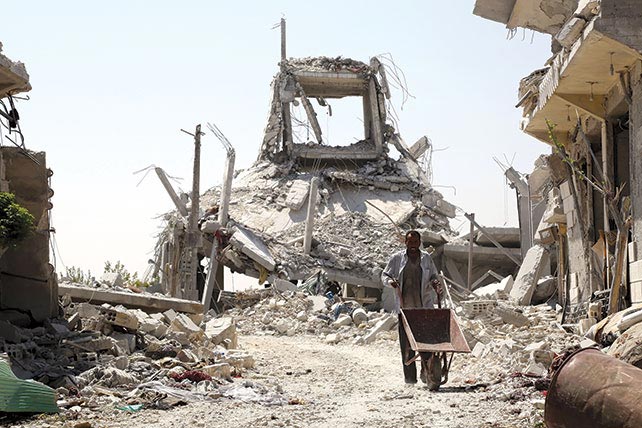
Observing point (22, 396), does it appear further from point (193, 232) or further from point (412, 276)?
point (193, 232)

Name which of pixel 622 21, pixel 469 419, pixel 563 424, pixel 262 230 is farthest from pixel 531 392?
pixel 262 230

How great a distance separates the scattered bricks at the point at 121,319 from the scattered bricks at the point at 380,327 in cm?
614

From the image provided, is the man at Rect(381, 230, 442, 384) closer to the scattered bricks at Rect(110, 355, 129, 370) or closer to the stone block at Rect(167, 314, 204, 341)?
the scattered bricks at Rect(110, 355, 129, 370)

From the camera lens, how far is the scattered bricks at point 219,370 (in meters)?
9.14

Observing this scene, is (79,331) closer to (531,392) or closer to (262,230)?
(531,392)

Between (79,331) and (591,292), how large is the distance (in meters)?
7.00

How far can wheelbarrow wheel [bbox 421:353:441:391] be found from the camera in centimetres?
852

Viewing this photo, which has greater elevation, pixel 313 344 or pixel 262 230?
pixel 262 230

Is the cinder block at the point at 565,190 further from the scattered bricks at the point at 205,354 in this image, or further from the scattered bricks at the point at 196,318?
the scattered bricks at the point at 205,354

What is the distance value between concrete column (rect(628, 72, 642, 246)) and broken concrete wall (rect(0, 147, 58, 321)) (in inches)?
266

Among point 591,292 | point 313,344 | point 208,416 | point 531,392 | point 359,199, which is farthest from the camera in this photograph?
point 359,199

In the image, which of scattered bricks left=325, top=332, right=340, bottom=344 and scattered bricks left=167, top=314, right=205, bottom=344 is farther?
scattered bricks left=325, top=332, right=340, bottom=344

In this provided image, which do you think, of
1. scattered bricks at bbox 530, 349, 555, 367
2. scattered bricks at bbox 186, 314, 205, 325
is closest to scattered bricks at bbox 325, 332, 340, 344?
scattered bricks at bbox 186, 314, 205, 325

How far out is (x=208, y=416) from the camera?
705 centimetres
